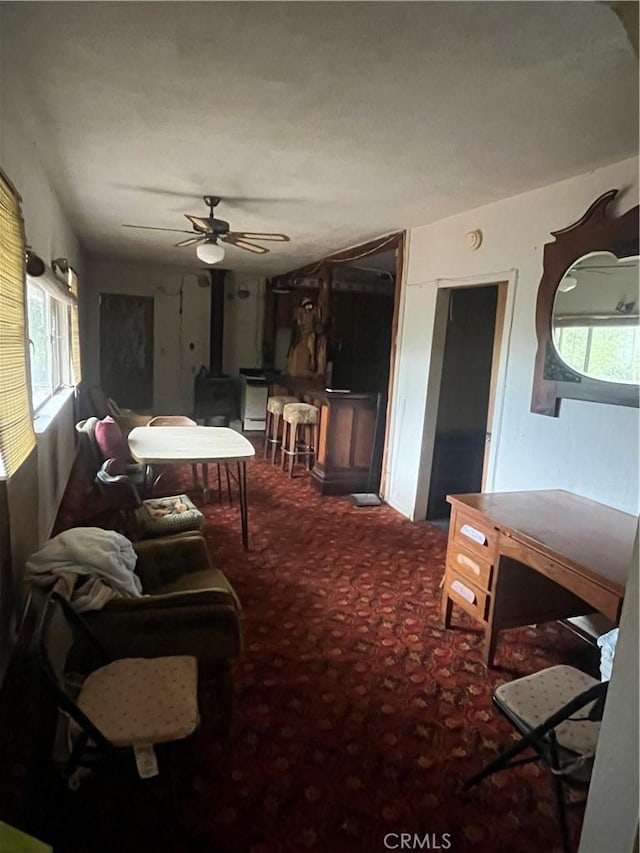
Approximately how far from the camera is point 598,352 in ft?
8.25

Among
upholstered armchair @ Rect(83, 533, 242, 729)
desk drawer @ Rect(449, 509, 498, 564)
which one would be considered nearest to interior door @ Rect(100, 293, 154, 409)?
desk drawer @ Rect(449, 509, 498, 564)

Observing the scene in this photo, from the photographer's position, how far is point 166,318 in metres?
7.57

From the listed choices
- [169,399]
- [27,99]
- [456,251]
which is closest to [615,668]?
[27,99]

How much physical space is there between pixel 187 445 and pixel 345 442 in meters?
1.74

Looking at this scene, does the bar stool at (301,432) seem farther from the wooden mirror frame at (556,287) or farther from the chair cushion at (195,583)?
the chair cushion at (195,583)

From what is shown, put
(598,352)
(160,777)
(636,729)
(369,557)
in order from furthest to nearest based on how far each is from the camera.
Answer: (369,557), (598,352), (160,777), (636,729)

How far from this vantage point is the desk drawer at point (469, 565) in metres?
2.32

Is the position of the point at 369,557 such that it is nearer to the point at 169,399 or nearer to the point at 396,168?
the point at 396,168

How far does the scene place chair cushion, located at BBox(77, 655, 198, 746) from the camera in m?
1.34

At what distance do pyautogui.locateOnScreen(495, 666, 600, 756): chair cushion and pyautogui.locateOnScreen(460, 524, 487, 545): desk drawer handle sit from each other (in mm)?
696

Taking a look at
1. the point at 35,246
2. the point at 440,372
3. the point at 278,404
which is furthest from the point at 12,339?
the point at 278,404

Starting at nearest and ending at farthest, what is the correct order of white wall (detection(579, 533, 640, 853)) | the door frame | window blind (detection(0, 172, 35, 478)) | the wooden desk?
white wall (detection(579, 533, 640, 853)), window blind (detection(0, 172, 35, 478)), the wooden desk, the door frame

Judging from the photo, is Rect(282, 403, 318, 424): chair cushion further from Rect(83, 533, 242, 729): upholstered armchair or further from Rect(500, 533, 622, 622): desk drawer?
Rect(83, 533, 242, 729): upholstered armchair

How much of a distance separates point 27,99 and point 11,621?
218 centimetres
